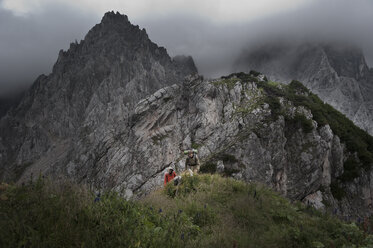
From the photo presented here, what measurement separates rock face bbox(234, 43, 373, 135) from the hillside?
6139 inches

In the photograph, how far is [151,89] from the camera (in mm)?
181875

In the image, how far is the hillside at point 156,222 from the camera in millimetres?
3029

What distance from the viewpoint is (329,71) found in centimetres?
14362

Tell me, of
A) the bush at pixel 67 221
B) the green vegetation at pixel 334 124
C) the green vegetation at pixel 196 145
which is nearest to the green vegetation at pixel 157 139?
the green vegetation at pixel 196 145

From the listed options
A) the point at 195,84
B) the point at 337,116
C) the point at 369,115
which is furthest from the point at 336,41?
the point at 195,84

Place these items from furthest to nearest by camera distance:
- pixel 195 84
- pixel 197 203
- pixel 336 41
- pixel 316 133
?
pixel 336 41
pixel 195 84
pixel 316 133
pixel 197 203

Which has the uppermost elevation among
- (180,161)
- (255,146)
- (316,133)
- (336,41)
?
(336,41)

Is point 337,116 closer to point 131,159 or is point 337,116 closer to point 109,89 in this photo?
point 131,159

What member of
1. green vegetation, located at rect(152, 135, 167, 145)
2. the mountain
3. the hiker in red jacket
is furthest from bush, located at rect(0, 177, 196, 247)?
green vegetation, located at rect(152, 135, 167, 145)

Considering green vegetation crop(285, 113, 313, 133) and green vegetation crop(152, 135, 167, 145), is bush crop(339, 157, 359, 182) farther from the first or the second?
green vegetation crop(152, 135, 167, 145)

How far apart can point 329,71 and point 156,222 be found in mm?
168052

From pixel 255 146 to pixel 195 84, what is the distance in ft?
109

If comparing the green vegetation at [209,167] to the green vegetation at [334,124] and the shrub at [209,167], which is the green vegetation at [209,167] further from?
the green vegetation at [334,124]

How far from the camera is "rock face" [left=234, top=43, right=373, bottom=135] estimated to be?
13900 centimetres
